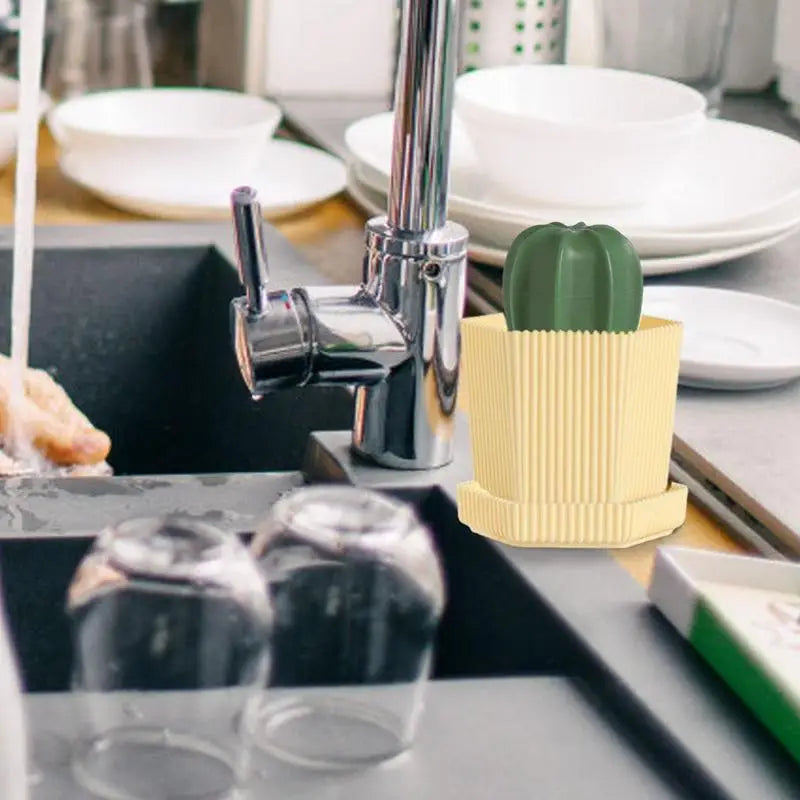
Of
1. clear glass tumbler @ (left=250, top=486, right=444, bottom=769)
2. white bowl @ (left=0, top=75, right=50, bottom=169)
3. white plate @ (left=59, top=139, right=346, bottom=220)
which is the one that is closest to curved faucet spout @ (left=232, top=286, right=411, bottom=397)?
clear glass tumbler @ (left=250, top=486, right=444, bottom=769)

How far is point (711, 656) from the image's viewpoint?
28.0 inches

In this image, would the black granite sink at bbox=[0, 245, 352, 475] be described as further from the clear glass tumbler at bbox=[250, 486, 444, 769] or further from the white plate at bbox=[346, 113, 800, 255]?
the clear glass tumbler at bbox=[250, 486, 444, 769]

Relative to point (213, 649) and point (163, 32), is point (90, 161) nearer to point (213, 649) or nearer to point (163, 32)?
point (163, 32)

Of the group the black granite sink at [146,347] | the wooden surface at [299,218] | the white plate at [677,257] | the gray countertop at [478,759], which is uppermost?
the white plate at [677,257]

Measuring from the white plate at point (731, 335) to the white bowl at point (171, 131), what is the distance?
1.36ft

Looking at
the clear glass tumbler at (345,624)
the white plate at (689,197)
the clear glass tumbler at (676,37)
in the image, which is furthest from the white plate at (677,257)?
the clear glass tumbler at (345,624)

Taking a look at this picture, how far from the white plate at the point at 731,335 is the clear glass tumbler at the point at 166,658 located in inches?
19.1

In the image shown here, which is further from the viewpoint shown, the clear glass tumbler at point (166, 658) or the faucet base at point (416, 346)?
the faucet base at point (416, 346)

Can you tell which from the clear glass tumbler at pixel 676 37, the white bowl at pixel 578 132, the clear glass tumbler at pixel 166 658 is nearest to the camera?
the clear glass tumbler at pixel 166 658

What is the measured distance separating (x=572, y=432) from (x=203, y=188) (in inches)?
25.8

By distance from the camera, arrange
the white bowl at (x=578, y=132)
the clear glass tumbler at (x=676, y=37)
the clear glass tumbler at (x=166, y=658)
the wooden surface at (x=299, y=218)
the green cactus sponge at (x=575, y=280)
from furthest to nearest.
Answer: the clear glass tumbler at (x=676, y=37) → the wooden surface at (x=299, y=218) → the white bowl at (x=578, y=132) → the green cactus sponge at (x=575, y=280) → the clear glass tumbler at (x=166, y=658)

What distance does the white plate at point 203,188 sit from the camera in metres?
1.35

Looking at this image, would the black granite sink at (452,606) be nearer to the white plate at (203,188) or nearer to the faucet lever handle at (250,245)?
the faucet lever handle at (250,245)

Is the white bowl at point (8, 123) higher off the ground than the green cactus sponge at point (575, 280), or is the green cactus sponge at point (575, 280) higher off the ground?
the green cactus sponge at point (575, 280)
